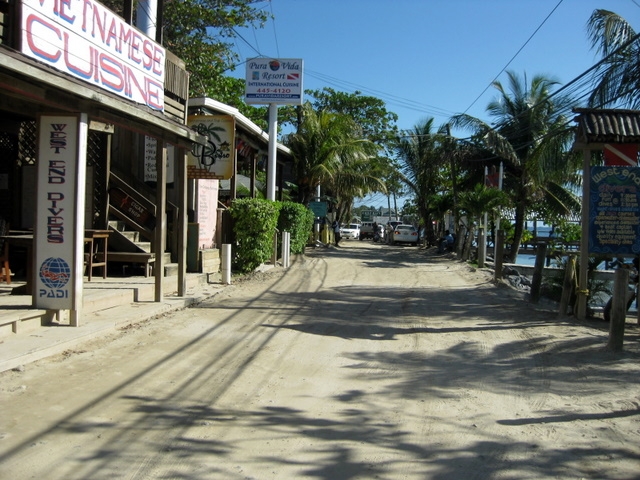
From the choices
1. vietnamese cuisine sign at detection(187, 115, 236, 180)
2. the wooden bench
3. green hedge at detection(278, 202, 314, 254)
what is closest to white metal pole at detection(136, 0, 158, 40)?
vietnamese cuisine sign at detection(187, 115, 236, 180)

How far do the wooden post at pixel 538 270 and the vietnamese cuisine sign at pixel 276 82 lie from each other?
11.4 m

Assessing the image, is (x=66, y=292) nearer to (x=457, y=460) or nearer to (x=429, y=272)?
(x=457, y=460)

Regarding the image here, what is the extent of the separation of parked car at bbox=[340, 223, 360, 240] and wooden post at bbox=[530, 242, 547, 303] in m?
39.7

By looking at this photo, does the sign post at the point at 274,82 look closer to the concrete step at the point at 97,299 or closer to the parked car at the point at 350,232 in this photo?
the concrete step at the point at 97,299

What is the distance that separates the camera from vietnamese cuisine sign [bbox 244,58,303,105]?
20.8 m

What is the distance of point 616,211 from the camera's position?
31.7 feet

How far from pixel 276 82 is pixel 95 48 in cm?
1329

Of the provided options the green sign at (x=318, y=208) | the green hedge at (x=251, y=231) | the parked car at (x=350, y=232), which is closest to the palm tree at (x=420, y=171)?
the green sign at (x=318, y=208)

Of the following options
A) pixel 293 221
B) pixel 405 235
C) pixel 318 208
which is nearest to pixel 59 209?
pixel 293 221

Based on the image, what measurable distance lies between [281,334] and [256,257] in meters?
7.09

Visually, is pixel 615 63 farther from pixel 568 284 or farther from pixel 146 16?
pixel 146 16

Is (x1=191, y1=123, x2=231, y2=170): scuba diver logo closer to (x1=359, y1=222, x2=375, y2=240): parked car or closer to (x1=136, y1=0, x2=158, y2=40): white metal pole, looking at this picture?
(x1=136, y1=0, x2=158, y2=40): white metal pole

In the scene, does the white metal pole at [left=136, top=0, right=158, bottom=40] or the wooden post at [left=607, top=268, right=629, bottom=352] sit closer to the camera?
the wooden post at [left=607, top=268, right=629, bottom=352]

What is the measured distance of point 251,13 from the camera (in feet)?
67.8
